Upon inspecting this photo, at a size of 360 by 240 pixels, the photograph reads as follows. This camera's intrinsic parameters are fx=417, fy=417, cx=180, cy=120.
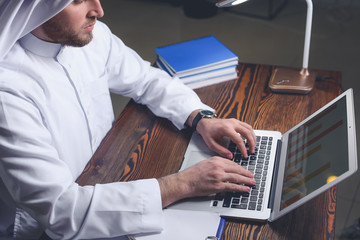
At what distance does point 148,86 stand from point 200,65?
0.24 metres

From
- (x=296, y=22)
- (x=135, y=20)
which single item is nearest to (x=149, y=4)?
(x=135, y=20)

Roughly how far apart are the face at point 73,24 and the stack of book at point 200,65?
486 millimetres

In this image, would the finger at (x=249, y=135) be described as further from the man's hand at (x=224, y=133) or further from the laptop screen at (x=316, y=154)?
the laptop screen at (x=316, y=154)

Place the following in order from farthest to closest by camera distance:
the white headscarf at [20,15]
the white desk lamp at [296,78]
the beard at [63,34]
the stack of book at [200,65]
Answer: the stack of book at [200,65] < the white desk lamp at [296,78] < the beard at [63,34] < the white headscarf at [20,15]

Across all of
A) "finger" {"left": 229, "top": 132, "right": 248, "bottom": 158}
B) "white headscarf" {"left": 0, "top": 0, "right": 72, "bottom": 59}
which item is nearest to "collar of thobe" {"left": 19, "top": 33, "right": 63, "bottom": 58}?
"white headscarf" {"left": 0, "top": 0, "right": 72, "bottom": 59}

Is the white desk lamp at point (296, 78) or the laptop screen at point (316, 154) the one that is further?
the white desk lamp at point (296, 78)

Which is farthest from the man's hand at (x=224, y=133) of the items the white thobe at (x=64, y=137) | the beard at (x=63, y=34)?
the beard at (x=63, y=34)

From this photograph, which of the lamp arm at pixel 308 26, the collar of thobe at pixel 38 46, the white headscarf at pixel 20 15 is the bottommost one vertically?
the lamp arm at pixel 308 26

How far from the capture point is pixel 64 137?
4.54 ft

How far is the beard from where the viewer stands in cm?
129

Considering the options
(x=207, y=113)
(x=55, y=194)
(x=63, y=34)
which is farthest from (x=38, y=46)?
(x=207, y=113)

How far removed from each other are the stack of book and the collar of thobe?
544 mm

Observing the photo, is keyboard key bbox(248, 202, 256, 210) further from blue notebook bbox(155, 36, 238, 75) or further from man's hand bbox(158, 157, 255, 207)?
blue notebook bbox(155, 36, 238, 75)

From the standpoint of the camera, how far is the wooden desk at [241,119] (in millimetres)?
1119
